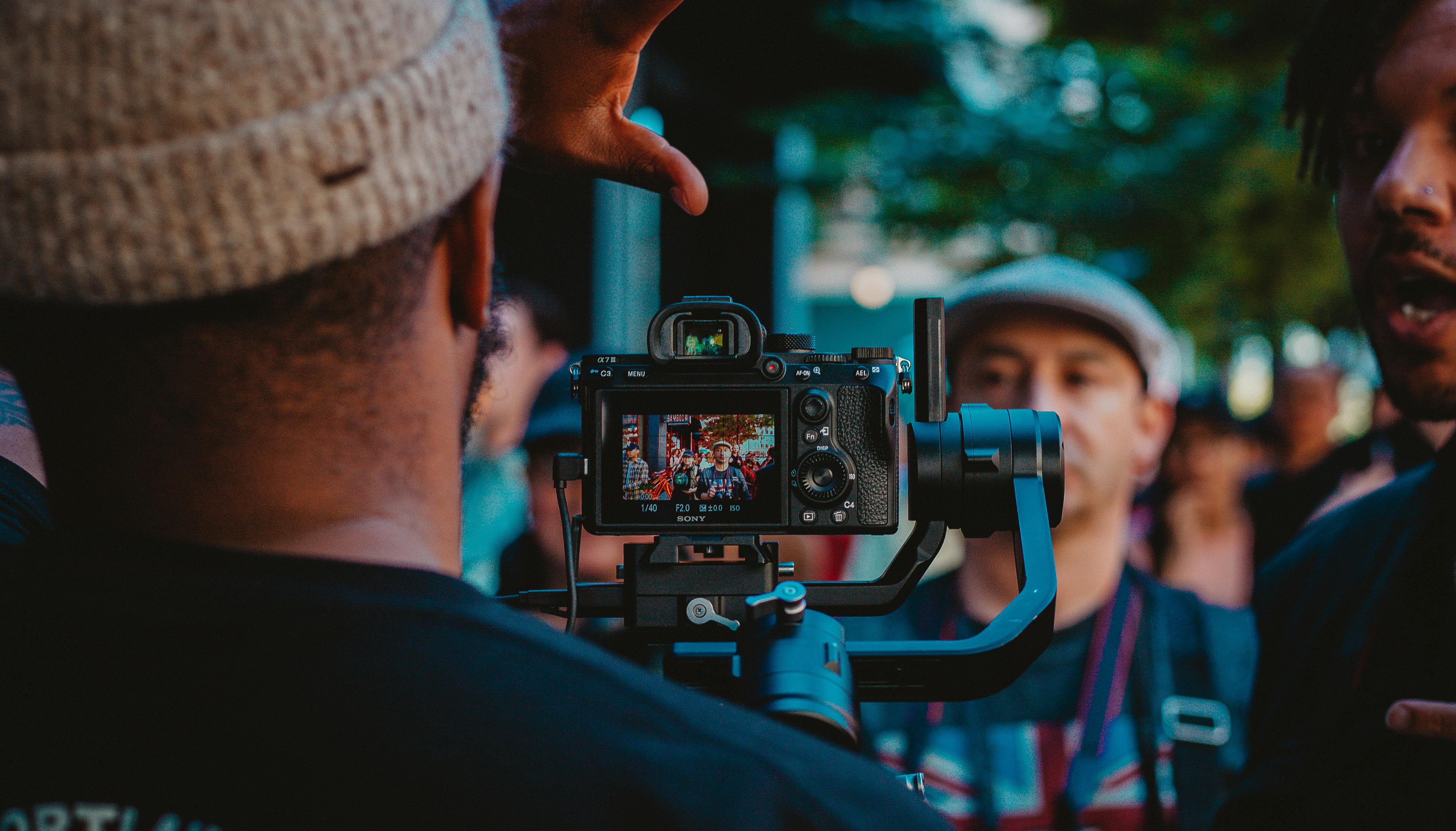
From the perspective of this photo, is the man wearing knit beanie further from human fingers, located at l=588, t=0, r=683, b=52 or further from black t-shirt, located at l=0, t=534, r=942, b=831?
human fingers, located at l=588, t=0, r=683, b=52

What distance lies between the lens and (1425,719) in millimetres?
1441

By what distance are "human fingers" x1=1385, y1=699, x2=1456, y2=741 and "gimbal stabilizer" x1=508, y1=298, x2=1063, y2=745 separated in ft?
1.66

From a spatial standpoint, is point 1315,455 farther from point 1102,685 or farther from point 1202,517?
point 1102,685

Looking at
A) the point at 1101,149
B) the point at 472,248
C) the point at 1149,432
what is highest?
the point at 1101,149

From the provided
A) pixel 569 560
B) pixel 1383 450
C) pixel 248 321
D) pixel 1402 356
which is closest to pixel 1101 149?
pixel 1383 450

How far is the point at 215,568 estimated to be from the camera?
879 millimetres

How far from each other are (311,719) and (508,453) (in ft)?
11.8

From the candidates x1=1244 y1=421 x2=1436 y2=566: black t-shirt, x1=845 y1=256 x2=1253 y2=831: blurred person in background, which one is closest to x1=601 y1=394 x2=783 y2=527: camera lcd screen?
x1=845 y1=256 x2=1253 y2=831: blurred person in background

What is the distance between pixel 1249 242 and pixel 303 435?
6.77 meters

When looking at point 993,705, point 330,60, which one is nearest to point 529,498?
point 993,705

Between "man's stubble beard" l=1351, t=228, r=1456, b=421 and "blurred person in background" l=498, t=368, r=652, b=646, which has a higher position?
"man's stubble beard" l=1351, t=228, r=1456, b=421

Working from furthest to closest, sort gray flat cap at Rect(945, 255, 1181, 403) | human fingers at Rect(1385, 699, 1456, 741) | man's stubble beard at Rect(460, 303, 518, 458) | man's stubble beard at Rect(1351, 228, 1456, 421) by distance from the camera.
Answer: gray flat cap at Rect(945, 255, 1181, 403), man's stubble beard at Rect(1351, 228, 1456, 421), human fingers at Rect(1385, 699, 1456, 741), man's stubble beard at Rect(460, 303, 518, 458)

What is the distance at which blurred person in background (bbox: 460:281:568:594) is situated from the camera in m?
4.01

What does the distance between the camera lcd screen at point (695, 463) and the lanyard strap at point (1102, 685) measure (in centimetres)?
124
